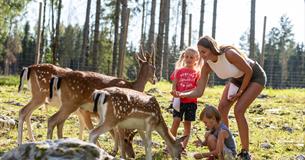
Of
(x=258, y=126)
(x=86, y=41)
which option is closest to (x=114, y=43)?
(x=86, y=41)

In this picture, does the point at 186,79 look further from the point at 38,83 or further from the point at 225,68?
the point at 38,83

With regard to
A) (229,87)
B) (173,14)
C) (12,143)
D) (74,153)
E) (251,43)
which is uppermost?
(173,14)

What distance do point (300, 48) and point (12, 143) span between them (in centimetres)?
8184

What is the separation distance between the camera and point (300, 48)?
278 feet

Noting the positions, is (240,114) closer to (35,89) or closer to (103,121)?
(103,121)

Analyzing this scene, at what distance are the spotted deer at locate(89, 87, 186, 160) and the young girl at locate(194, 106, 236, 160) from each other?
56cm

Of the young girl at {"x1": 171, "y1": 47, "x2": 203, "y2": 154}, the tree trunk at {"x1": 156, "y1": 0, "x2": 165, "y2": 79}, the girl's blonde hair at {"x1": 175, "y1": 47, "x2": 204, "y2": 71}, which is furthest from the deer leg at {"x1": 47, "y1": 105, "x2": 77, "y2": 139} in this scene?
the tree trunk at {"x1": 156, "y1": 0, "x2": 165, "y2": 79}

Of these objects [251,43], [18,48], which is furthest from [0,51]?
[251,43]

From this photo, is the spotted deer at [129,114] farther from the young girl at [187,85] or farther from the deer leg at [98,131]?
the young girl at [187,85]

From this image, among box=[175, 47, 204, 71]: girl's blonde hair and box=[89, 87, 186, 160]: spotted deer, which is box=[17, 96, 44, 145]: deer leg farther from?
box=[175, 47, 204, 71]: girl's blonde hair

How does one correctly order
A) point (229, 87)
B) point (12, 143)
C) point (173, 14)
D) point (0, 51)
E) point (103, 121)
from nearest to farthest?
1. point (103, 121)
2. point (229, 87)
3. point (12, 143)
4. point (173, 14)
5. point (0, 51)

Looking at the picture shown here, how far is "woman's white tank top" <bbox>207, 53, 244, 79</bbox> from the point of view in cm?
664

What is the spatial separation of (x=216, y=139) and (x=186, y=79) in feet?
5.96

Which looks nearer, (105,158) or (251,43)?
(105,158)
